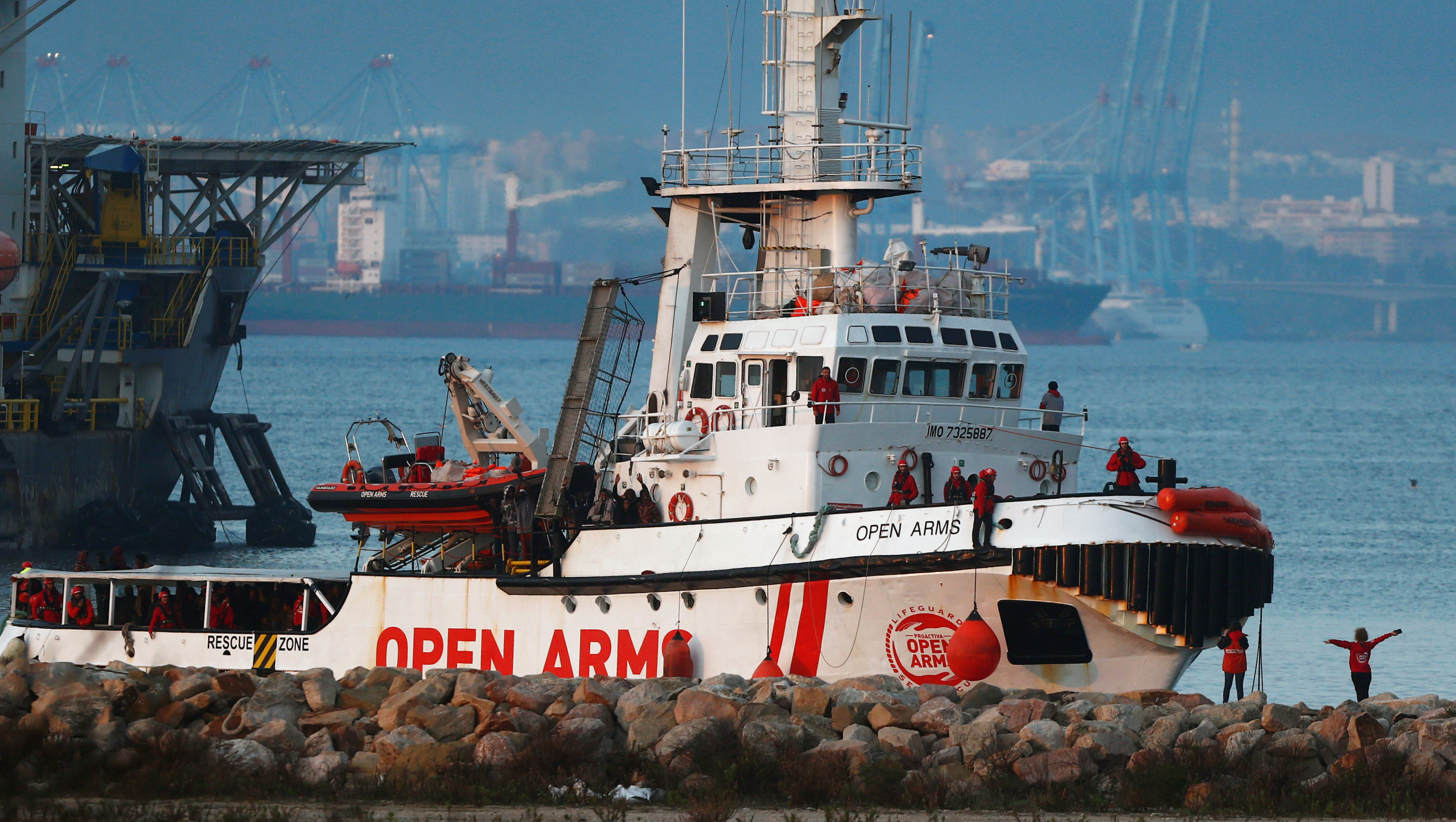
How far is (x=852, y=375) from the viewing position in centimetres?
2284

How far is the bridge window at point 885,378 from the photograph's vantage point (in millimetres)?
22922

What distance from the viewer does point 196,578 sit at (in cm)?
2419

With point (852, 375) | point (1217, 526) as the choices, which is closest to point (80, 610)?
point (852, 375)

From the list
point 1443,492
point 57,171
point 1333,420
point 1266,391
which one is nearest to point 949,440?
point 57,171

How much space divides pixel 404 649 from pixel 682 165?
7.43m

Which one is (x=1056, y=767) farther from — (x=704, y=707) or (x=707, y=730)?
(x=704, y=707)

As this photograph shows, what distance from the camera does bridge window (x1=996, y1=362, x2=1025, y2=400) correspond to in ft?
78.4

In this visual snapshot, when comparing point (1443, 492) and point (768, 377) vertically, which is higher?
point (768, 377)

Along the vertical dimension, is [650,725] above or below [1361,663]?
below

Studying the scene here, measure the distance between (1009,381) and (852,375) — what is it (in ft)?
7.83

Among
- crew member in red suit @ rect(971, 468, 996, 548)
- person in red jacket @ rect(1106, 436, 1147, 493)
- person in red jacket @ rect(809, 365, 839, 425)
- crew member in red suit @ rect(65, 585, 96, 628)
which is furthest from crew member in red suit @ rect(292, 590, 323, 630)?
person in red jacket @ rect(1106, 436, 1147, 493)

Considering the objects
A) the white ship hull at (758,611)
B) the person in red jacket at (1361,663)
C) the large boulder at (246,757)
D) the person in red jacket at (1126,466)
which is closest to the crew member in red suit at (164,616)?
the white ship hull at (758,611)

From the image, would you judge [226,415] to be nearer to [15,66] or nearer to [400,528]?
[15,66]

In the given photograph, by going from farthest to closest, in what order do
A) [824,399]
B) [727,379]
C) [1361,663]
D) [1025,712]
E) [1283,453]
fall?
[1283,453] → [727,379] → [824,399] → [1361,663] → [1025,712]
